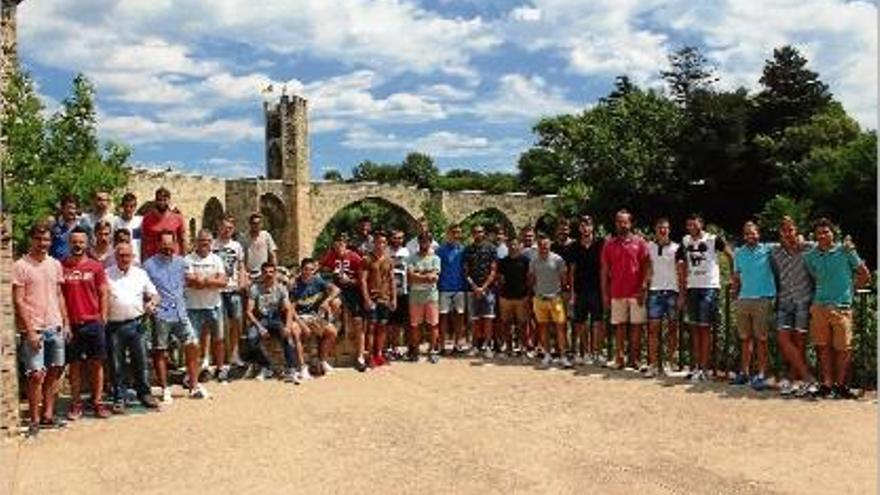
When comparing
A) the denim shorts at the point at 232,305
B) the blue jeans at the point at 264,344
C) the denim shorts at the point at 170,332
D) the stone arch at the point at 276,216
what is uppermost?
the stone arch at the point at 276,216

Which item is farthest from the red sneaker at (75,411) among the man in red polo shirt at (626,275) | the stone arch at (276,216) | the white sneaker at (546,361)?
the stone arch at (276,216)

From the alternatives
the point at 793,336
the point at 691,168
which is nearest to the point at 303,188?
the point at 691,168

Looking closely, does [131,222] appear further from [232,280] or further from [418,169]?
[418,169]

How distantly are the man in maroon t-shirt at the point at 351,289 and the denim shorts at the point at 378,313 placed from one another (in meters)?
0.07

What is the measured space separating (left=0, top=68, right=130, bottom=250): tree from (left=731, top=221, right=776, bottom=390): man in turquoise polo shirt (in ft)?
21.4

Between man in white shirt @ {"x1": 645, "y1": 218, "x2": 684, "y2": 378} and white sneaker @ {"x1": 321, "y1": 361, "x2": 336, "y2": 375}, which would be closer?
man in white shirt @ {"x1": 645, "y1": 218, "x2": 684, "y2": 378}

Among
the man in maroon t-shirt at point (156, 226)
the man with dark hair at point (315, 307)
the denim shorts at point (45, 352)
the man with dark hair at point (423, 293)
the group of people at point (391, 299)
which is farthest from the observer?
the man with dark hair at point (423, 293)

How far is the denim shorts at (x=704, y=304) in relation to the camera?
845cm

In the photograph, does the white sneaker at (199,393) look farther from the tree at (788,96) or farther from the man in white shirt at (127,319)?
the tree at (788,96)

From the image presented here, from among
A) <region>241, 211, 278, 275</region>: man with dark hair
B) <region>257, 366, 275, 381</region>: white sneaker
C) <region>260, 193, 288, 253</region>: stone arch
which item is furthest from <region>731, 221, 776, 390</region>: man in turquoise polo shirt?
<region>260, 193, 288, 253</region>: stone arch

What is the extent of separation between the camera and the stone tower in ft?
149

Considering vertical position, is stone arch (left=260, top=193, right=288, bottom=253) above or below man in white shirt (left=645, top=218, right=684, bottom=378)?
above

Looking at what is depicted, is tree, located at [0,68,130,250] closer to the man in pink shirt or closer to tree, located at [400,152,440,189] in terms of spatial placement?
the man in pink shirt

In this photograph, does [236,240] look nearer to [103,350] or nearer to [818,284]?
[103,350]
